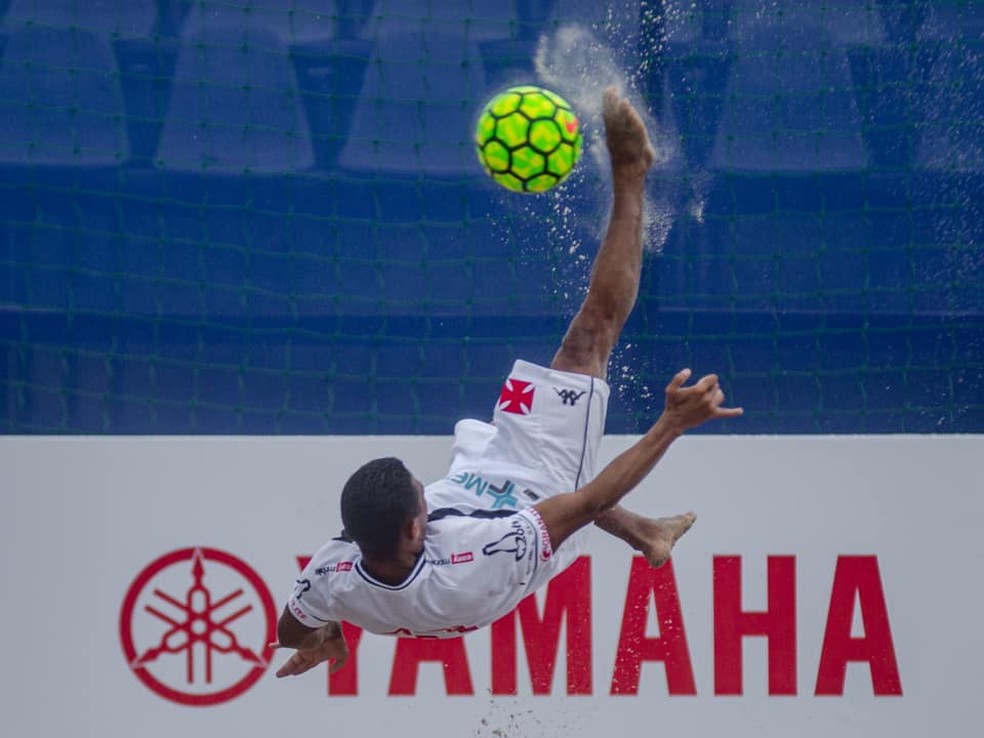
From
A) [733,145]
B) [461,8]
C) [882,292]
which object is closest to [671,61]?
[733,145]

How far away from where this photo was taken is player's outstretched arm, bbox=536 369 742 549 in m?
3.34

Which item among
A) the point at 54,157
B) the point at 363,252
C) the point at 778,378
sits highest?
the point at 54,157

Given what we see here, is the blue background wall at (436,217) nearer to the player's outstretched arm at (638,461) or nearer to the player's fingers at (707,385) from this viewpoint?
the player's outstretched arm at (638,461)

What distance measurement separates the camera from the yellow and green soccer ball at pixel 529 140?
12.6ft

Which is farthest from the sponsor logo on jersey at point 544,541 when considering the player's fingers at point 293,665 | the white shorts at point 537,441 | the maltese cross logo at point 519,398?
the player's fingers at point 293,665

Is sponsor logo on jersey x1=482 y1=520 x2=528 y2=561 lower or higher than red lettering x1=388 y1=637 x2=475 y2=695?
higher

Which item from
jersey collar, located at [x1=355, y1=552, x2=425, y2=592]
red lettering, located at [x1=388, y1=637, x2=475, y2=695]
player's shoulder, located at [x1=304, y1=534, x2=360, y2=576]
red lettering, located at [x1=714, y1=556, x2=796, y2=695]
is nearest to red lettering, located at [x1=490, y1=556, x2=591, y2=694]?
red lettering, located at [x1=388, y1=637, x2=475, y2=695]

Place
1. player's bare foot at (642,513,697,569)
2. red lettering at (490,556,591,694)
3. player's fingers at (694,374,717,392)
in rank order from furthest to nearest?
red lettering at (490,556,591,694), player's bare foot at (642,513,697,569), player's fingers at (694,374,717,392)

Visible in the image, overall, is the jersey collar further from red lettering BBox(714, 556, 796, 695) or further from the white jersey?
red lettering BBox(714, 556, 796, 695)

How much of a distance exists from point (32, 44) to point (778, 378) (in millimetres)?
3113

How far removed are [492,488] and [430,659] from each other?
1277 millimetres

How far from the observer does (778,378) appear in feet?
17.6

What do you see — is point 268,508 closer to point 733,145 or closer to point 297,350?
point 297,350

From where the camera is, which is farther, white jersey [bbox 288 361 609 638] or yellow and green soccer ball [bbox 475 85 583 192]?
yellow and green soccer ball [bbox 475 85 583 192]
